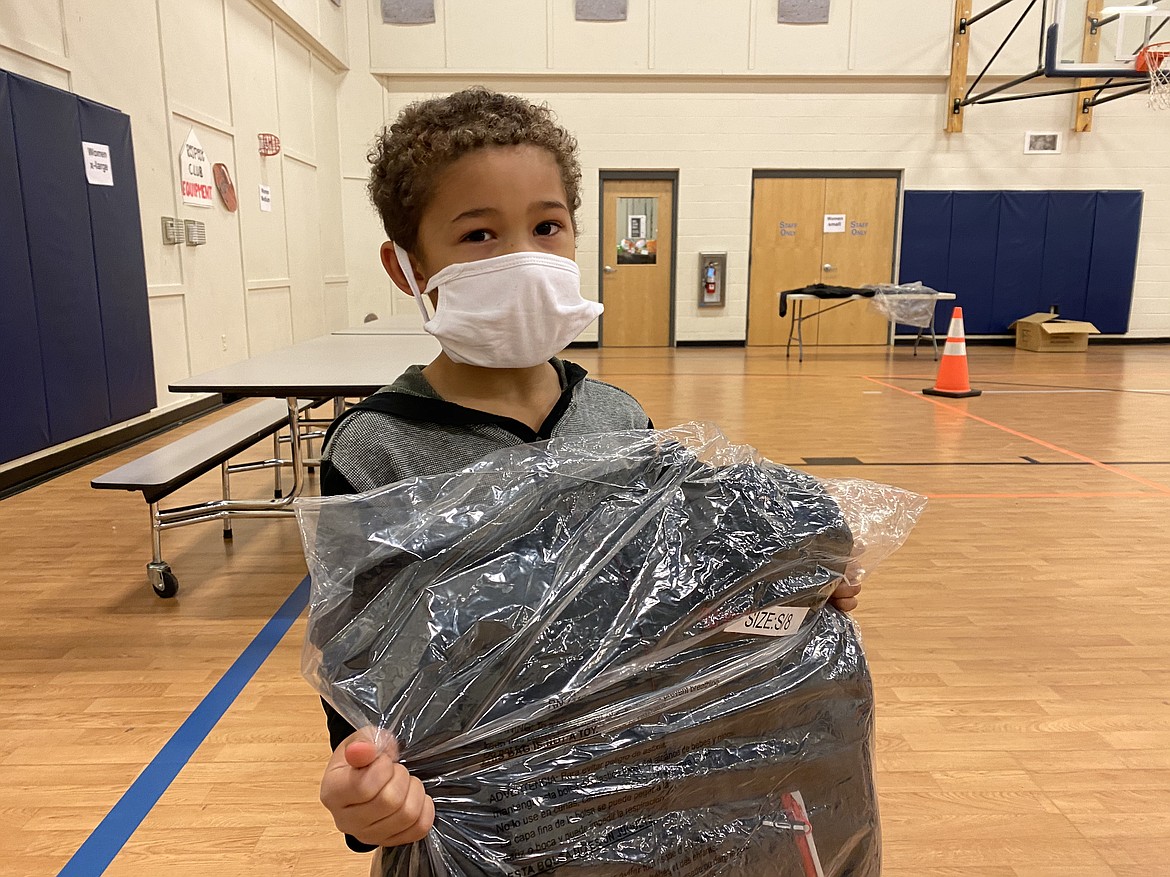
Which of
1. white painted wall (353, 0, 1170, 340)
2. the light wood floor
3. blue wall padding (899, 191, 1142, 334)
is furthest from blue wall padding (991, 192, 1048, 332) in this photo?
the light wood floor

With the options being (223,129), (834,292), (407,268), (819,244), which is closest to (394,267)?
(407,268)

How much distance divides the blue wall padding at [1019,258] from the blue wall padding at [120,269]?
8837 millimetres

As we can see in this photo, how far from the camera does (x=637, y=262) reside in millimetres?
9641

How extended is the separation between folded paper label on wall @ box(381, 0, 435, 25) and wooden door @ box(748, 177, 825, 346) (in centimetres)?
405

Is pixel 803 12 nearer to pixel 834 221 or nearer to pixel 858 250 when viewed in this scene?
pixel 834 221

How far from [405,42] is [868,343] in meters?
6.35

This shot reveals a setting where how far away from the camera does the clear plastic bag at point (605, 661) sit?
59 centimetres

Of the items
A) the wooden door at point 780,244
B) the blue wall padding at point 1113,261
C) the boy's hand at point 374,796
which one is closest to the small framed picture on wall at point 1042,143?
the blue wall padding at point 1113,261

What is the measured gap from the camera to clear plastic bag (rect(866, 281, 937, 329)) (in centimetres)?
809

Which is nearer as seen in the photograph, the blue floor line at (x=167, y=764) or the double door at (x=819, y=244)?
the blue floor line at (x=167, y=764)

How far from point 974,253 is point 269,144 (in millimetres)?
7682

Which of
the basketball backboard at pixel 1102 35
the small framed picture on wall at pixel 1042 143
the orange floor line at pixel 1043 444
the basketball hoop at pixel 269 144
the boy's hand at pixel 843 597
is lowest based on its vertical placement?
the orange floor line at pixel 1043 444

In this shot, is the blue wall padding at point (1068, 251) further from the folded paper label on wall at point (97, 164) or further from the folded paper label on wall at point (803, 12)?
the folded paper label on wall at point (97, 164)

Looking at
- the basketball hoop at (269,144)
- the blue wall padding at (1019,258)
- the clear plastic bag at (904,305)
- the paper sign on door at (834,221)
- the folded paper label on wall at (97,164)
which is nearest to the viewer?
the folded paper label on wall at (97,164)
